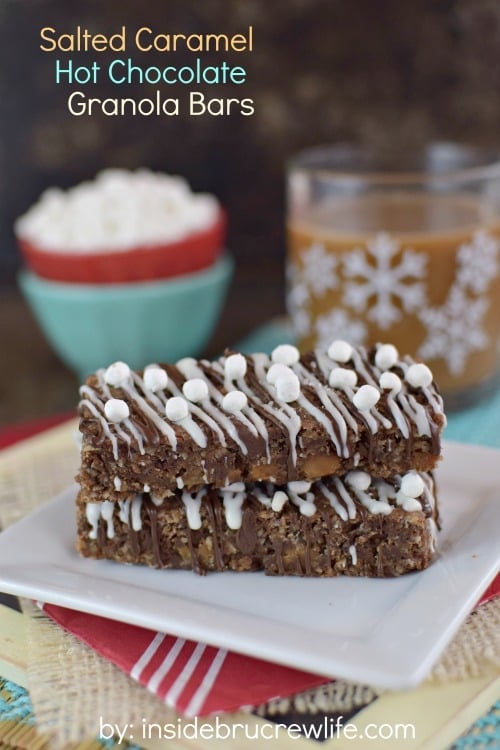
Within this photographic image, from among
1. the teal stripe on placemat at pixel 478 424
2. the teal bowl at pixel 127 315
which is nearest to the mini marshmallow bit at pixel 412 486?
the teal stripe on placemat at pixel 478 424

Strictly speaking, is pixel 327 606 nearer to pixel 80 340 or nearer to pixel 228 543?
pixel 228 543

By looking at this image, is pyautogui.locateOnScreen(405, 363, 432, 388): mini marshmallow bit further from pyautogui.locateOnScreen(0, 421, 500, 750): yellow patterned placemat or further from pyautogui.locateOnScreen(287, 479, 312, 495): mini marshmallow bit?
pyautogui.locateOnScreen(0, 421, 500, 750): yellow patterned placemat

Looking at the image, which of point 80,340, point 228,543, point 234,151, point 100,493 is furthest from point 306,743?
point 234,151

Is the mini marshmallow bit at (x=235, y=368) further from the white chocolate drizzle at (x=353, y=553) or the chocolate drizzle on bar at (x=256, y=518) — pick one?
the white chocolate drizzle at (x=353, y=553)

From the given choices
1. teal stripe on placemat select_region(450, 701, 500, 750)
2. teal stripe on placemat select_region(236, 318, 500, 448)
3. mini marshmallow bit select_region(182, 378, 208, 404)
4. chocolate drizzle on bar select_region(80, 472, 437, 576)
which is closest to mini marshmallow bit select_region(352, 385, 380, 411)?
chocolate drizzle on bar select_region(80, 472, 437, 576)

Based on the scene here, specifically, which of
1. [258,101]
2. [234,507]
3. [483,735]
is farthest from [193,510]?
[258,101]

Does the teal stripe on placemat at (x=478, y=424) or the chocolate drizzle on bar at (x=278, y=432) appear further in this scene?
the teal stripe on placemat at (x=478, y=424)
